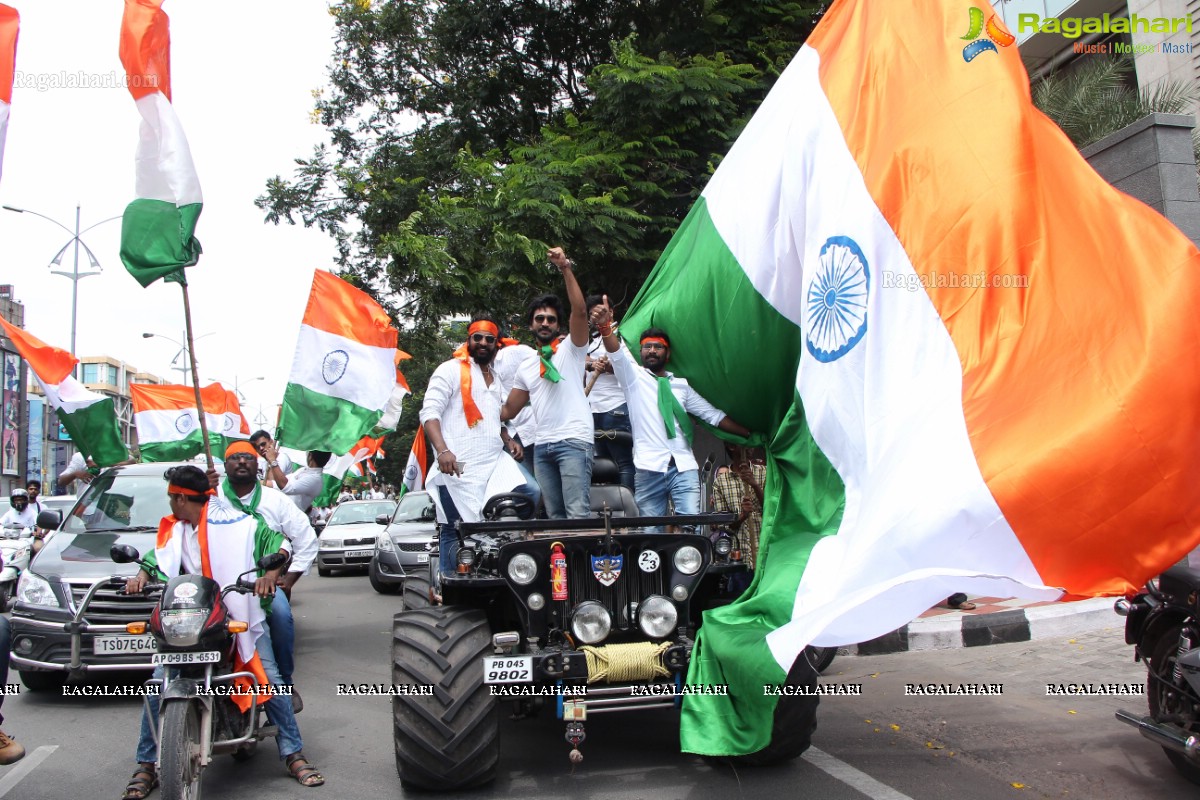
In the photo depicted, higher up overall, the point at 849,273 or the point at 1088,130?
the point at 1088,130

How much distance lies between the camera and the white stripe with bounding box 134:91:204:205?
23.9 ft

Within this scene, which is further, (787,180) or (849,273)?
(787,180)

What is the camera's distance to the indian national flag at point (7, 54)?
223 inches

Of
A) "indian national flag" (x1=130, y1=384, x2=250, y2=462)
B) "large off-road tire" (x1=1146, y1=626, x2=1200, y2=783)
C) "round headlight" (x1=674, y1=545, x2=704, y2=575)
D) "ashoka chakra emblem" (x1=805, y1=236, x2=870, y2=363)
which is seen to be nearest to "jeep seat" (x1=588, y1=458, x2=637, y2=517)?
"round headlight" (x1=674, y1=545, x2=704, y2=575)

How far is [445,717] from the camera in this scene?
4691mm

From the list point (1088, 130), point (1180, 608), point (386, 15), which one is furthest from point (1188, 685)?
point (386, 15)

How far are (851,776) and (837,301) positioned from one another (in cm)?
238

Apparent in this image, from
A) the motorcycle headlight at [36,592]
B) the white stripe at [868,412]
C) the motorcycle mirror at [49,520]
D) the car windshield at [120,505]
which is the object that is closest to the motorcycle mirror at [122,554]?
the motorcycle headlight at [36,592]

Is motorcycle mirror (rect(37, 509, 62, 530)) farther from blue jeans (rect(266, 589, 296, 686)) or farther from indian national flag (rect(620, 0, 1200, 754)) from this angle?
indian national flag (rect(620, 0, 1200, 754))

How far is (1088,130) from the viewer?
1130 cm

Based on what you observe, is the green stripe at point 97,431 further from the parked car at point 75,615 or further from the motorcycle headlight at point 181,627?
the motorcycle headlight at point 181,627

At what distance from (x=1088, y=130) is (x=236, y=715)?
34.8ft

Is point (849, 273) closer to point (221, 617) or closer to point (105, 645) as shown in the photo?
point (221, 617)

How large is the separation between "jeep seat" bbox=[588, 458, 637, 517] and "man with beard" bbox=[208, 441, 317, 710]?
1.71 meters
